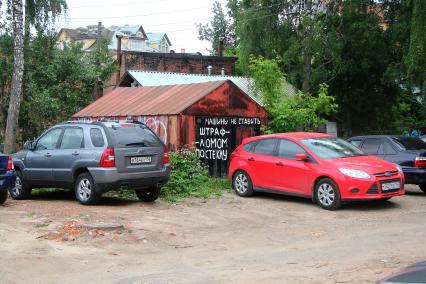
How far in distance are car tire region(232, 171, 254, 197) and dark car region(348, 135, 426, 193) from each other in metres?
3.86

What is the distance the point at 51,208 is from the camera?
38.3 feet

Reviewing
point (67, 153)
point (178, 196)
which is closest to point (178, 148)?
point (178, 196)

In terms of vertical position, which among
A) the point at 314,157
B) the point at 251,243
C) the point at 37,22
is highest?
the point at 37,22

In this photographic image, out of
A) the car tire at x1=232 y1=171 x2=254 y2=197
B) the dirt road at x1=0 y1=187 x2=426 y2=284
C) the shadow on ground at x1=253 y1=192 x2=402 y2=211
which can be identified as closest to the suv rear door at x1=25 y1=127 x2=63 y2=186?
the dirt road at x1=0 y1=187 x2=426 y2=284

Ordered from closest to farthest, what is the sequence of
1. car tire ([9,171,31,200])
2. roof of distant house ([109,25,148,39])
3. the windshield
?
1. the windshield
2. car tire ([9,171,31,200])
3. roof of distant house ([109,25,148,39])

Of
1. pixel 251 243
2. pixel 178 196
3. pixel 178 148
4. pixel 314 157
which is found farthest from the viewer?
pixel 178 148

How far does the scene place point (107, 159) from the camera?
11.6 metres

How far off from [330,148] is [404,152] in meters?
2.96

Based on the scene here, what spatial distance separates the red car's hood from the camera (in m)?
11.9

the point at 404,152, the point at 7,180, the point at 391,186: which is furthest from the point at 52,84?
the point at 391,186

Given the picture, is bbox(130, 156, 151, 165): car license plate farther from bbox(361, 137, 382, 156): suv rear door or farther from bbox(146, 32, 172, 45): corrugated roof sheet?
bbox(146, 32, 172, 45): corrugated roof sheet

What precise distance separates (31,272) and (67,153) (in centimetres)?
558

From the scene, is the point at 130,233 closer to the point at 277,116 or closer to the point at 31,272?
the point at 31,272

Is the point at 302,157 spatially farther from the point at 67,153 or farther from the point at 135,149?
the point at 67,153
